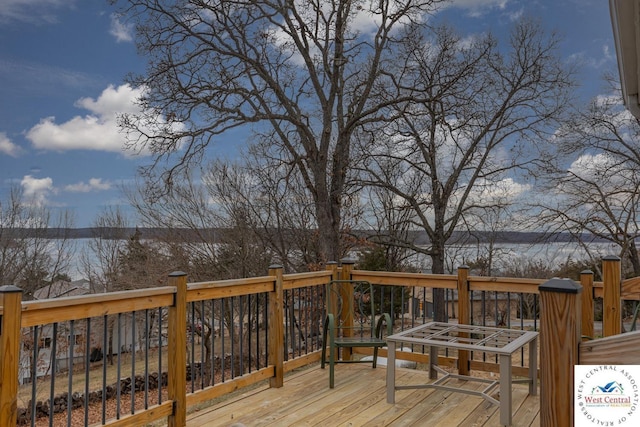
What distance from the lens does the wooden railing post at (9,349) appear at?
2348 mm

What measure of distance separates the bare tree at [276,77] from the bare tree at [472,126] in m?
0.89

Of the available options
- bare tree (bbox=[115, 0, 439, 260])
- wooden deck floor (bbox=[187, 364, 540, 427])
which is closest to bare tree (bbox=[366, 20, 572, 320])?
bare tree (bbox=[115, 0, 439, 260])

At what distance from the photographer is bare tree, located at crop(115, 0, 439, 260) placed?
34.4 feet

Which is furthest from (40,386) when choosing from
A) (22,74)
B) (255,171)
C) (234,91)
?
(22,74)

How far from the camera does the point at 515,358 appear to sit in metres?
10.5

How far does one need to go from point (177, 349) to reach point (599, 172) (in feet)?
43.0

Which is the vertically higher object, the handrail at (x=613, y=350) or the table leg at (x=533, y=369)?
the handrail at (x=613, y=350)

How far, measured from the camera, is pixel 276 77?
38.3 feet

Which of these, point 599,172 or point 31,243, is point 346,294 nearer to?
point 599,172

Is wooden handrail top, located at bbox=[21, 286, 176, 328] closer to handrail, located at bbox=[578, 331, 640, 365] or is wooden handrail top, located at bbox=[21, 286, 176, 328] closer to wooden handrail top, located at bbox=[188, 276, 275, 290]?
wooden handrail top, located at bbox=[188, 276, 275, 290]

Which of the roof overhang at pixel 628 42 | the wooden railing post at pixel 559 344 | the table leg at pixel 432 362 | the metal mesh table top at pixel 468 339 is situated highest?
the roof overhang at pixel 628 42

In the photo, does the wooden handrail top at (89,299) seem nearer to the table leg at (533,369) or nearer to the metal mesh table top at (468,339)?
the metal mesh table top at (468,339)

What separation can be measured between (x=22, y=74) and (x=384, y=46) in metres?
13.1
